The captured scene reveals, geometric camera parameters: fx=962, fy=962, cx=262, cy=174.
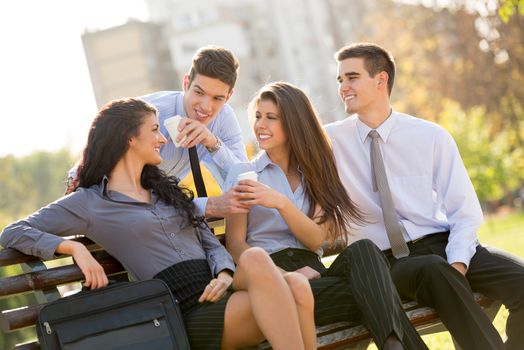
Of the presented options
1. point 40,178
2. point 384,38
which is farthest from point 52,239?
point 40,178

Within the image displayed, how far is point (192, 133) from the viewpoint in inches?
214

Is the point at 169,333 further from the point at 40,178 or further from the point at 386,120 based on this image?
the point at 40,178

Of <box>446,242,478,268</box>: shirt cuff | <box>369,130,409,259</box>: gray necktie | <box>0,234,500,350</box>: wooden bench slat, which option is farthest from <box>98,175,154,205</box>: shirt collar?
<box>446,242,478,268</box>: shirt cuff

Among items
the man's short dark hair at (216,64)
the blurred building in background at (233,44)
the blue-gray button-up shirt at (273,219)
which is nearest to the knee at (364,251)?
the blue-gray button-up shirt at (273,219)

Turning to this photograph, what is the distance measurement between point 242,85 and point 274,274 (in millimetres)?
71908

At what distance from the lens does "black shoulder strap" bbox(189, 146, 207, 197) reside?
5602mm

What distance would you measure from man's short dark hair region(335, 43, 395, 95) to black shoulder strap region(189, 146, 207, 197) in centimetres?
108

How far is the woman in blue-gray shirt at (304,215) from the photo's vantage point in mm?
4562

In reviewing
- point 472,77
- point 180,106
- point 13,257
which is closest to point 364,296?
point 13,257

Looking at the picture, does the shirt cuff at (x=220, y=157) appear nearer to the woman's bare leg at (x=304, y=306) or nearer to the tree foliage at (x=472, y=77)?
the woman's bare leg at (x=304, y=306)

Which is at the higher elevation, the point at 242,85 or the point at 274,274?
the point at 274,274

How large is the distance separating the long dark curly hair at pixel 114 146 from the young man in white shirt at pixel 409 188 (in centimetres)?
119

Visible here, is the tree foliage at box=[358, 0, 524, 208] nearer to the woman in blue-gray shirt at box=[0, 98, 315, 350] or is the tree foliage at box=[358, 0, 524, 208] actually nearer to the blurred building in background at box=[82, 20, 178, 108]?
the woman in blue-gray shirt at box=[0, 98, 315, 350]

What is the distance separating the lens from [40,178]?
283 feet
